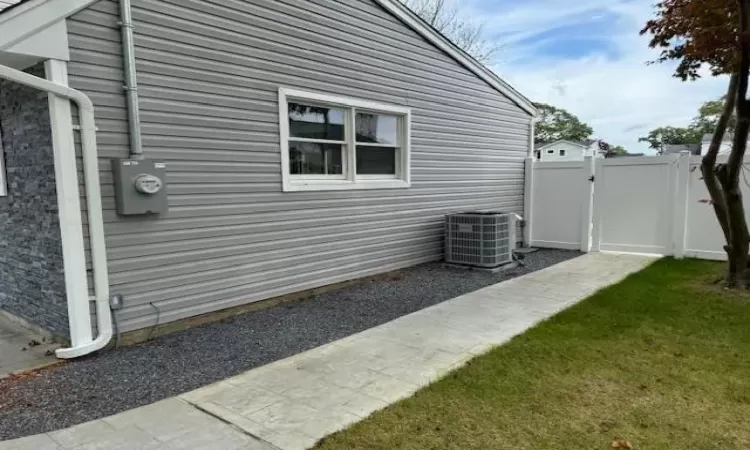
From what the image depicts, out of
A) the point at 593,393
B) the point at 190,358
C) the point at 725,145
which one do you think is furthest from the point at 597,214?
the point at 725,145

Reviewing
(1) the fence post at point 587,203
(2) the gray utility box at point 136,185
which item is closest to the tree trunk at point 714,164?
(1) the fence post at point 587,203

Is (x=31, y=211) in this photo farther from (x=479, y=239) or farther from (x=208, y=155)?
(x=479, y=239)

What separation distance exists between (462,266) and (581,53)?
9.34 metres

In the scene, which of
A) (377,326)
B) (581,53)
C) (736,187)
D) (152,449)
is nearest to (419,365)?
(377,326)

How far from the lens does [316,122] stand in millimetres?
Answer: 5551

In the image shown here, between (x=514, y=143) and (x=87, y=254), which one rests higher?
(x=514, y=143)

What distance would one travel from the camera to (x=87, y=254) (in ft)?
12.0

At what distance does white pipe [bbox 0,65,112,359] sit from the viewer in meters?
3.54

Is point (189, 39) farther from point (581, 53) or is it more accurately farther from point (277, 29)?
point (581, 53)

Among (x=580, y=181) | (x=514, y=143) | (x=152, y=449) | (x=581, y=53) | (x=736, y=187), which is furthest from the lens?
Answer: (x=581, y=53)

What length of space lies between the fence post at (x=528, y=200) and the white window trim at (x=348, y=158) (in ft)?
11.7

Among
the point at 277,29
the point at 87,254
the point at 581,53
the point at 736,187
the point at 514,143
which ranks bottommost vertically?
the point at 87,254

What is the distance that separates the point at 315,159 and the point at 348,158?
0.52 metres

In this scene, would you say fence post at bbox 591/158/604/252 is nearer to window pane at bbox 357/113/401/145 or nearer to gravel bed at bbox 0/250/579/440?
gravel bed at bbox 0/250/579/440
